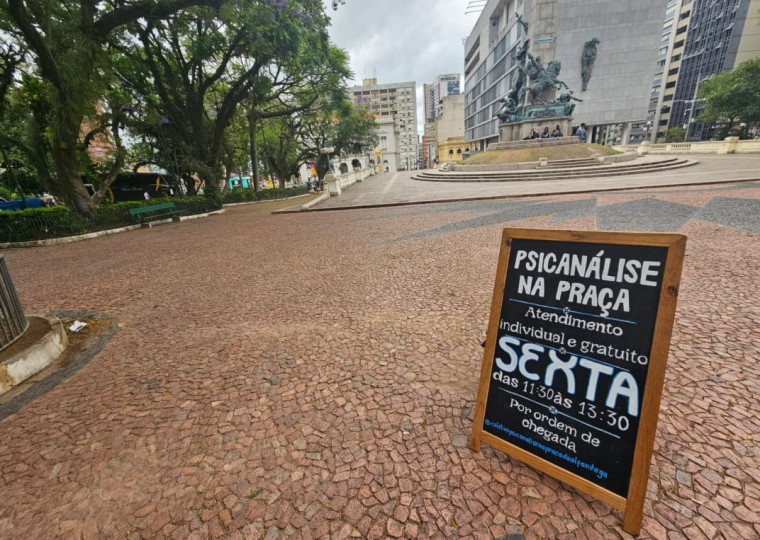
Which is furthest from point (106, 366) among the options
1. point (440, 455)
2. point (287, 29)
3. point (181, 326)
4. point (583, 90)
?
point (583, 90)

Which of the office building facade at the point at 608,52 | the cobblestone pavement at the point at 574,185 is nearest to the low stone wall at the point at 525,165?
the cobblestone pavement at the point at 574,185

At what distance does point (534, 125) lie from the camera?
25578 millimetres

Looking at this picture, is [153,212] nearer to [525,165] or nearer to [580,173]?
[525,165]

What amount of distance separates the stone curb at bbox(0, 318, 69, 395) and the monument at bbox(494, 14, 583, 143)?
29902 mm

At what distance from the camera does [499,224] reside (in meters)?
7.83

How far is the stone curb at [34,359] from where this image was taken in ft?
9.52

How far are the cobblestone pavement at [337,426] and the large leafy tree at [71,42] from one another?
10.6 metres

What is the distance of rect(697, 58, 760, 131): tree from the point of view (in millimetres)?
33938

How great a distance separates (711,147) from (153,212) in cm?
4482

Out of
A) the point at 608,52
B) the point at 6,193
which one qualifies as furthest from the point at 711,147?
the point at 6,193

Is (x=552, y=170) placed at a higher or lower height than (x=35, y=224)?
higher

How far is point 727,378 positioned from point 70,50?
695 inches

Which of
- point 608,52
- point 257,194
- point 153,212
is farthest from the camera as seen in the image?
point 608,52

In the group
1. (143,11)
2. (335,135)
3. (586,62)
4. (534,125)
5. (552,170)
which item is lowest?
(552,170)
